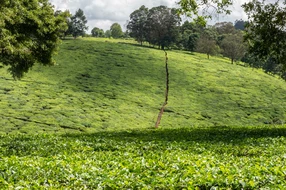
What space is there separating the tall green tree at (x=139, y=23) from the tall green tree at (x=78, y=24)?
2496cm

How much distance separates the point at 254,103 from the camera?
303 ft

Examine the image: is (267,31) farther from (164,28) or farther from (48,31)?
(164,28)

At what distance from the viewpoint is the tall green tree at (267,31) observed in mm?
34219

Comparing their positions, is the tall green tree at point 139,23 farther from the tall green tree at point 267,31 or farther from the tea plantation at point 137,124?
the tall green tree at point 267,31

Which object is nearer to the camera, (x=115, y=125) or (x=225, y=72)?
(x=115, y=125)

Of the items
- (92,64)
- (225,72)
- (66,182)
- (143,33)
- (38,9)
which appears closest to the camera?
(66,182)

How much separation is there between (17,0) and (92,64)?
69805 mm

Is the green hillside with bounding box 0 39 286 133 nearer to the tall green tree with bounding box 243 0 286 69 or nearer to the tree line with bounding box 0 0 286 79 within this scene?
the tree line with bounding box 0 0 286 79

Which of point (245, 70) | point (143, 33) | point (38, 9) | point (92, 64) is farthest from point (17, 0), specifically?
point (143, 33)

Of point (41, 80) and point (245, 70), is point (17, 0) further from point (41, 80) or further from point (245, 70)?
Answer: point (245, 70)

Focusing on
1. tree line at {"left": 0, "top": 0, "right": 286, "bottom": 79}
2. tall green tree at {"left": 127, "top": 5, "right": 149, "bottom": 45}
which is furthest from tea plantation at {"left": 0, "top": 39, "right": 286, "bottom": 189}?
tall green tree at {"left": 127, "top": 5, "right": 149, "bottom": 45}

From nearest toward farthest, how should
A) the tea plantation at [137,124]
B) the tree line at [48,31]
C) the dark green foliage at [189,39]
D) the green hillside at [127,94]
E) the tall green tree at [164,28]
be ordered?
the tea plantation at [137,124], the tree line at [48,31], the green hillside at [127,94], the tall green tree at [164,28], the dark green foliage at [189,39]

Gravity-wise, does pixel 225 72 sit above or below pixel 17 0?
below

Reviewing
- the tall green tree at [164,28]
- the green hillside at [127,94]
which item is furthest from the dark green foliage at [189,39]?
the green hillside at [127,94]
